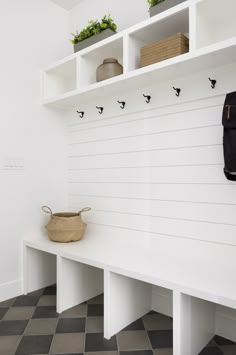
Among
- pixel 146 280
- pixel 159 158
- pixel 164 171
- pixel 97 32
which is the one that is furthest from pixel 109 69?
pixel 146 280

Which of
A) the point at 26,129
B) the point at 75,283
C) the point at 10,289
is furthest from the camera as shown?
the point at 26,129

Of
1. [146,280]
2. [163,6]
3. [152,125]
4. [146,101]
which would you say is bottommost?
[146,280]

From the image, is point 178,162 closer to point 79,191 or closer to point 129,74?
point 129,74

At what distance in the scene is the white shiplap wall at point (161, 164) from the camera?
1.88m

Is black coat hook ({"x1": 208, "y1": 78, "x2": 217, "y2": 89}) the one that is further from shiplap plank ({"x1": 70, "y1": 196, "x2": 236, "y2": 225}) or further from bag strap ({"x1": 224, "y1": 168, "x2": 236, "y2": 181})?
shiplap plank ({"x1": 70, "y1": 196, "x2": 236, "y2": 225})

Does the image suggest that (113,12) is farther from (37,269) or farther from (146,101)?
(37,269)

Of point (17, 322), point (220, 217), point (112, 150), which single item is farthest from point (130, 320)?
point (112, 150)

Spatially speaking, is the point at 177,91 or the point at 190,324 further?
the point at 177,91

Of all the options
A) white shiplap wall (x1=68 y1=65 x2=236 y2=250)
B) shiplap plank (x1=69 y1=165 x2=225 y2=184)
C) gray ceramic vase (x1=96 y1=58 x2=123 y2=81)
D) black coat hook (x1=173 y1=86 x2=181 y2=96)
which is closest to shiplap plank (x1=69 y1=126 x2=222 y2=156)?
white shiplap wall (x1=68 y1=65 x2=236 y2=250)

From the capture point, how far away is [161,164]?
216 centimetres

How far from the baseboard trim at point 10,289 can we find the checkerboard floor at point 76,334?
72 millimetres

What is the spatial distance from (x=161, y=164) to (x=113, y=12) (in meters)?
1.44

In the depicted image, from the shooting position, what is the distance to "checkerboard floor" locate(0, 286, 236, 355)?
5.70 feet

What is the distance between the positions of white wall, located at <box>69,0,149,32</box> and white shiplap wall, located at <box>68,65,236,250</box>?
2.03ft
